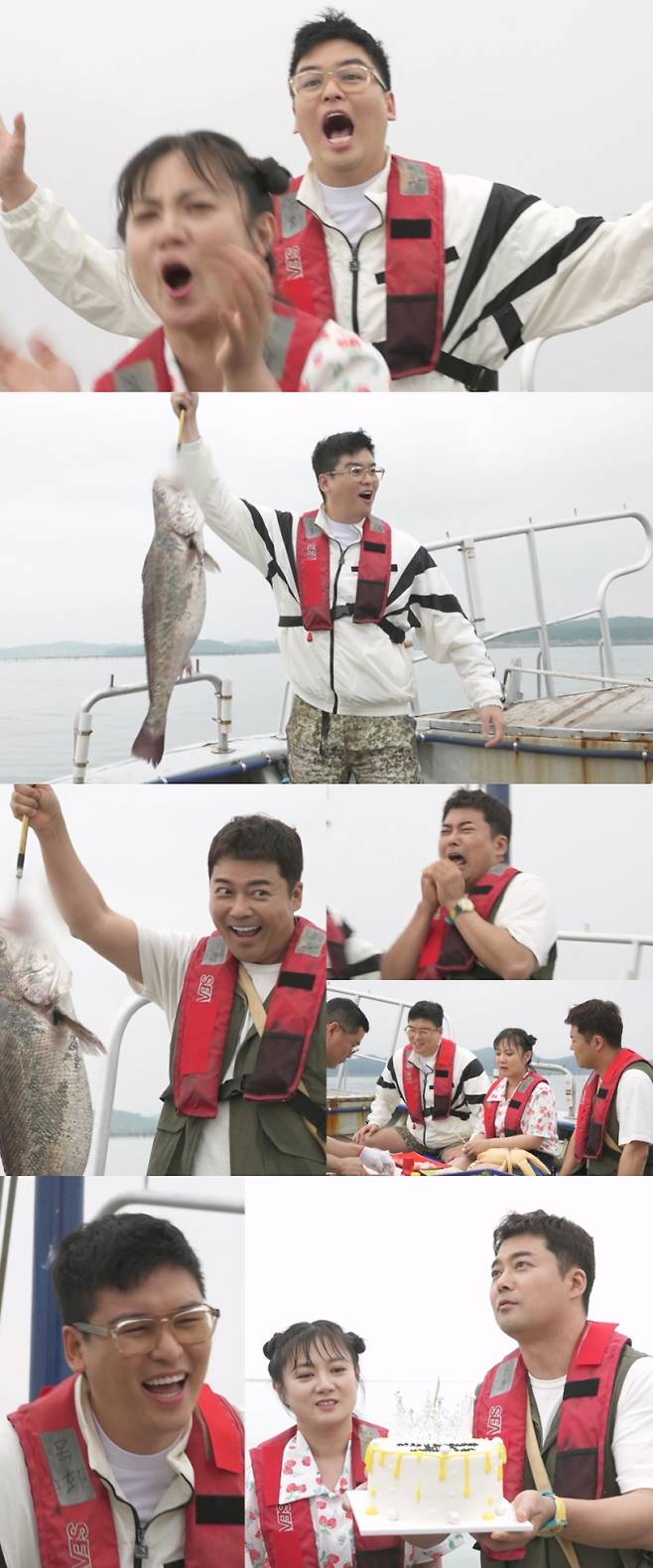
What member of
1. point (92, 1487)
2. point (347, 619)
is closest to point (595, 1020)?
point (347, 619)

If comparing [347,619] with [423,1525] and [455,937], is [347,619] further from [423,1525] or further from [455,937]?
[423,1525]

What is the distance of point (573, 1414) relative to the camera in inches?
127

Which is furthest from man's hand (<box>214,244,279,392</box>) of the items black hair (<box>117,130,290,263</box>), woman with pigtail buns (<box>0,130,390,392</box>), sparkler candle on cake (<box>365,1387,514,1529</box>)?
sparkler candle on cake (<box>365,1387,514,1529</box>)

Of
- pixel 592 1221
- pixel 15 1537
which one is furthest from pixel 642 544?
pixel 15 1537

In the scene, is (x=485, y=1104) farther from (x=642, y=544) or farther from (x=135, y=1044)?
(x=642, y=544)

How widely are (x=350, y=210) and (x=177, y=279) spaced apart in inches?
17.7

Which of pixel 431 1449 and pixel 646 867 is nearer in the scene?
pixel 431 1449

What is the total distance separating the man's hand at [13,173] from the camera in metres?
3.56

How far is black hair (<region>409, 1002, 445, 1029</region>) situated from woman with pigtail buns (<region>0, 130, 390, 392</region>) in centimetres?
131

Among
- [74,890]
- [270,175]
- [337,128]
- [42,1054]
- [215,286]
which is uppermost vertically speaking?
[337,128]

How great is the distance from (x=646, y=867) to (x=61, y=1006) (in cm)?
124

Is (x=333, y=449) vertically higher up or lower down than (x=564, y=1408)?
higher up

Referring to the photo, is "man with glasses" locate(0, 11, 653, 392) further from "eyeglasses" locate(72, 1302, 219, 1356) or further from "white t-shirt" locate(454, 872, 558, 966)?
"eyeglasses" locate(72, 1302, 219, 1356)

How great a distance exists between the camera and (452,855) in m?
3.37
